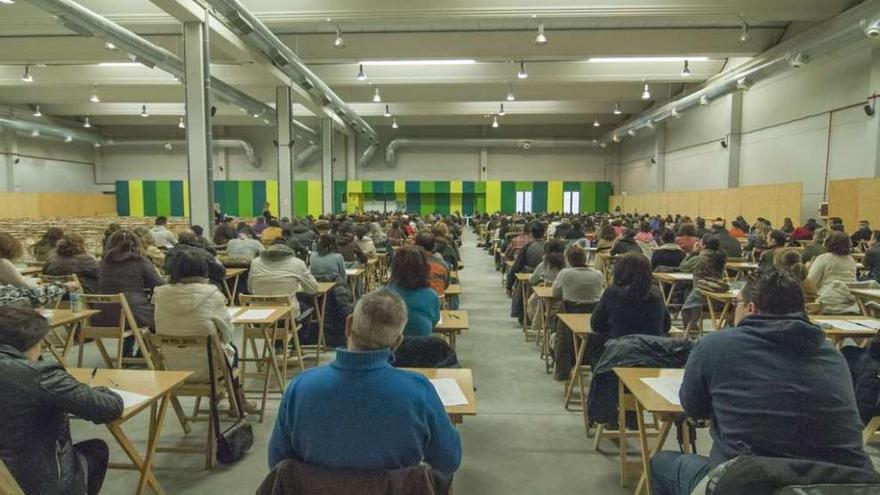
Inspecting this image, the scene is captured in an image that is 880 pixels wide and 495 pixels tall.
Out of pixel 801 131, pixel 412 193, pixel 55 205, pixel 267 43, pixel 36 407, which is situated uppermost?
pixel 267 43

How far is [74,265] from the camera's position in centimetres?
529

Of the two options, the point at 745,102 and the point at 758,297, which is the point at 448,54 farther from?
the point at 758,297

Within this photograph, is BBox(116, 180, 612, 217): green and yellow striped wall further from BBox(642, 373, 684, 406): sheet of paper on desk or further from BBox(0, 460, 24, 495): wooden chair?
BBox(0, 460, 24, 495): wooden chair

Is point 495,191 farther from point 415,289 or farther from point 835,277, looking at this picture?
point 415,289

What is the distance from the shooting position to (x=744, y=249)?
33.4 feet

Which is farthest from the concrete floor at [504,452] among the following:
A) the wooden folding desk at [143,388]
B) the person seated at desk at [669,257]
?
the person seated at desk at [669,257]

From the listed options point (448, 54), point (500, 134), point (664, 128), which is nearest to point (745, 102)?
point (664, 128)

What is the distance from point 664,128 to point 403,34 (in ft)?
41.5

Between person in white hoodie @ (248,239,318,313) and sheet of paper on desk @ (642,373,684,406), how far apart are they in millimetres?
3495

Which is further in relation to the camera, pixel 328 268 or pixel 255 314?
pixel 328 268

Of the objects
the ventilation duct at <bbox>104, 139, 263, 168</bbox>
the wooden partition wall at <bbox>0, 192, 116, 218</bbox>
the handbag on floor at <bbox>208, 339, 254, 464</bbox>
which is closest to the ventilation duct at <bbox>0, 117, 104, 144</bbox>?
the ventilation duct at <bbox>104, 139, 263, 168</bbox>

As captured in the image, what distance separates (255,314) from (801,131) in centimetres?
1323

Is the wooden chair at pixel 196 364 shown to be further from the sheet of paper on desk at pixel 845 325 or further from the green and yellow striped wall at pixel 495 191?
the green and yellow striped wall at pixel 495 191

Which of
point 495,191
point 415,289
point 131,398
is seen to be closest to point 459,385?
point 415,289
